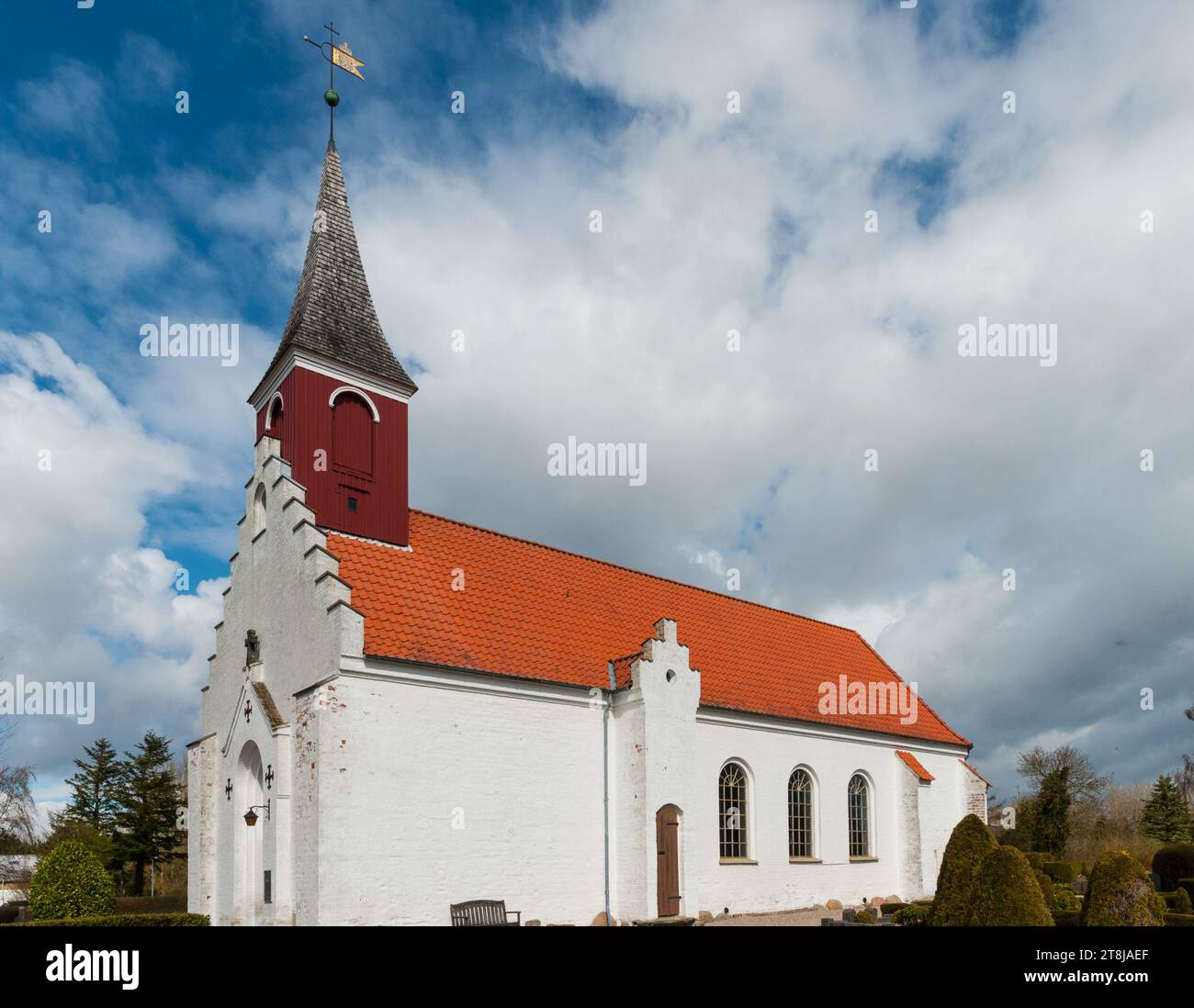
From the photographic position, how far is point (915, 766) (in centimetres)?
2672

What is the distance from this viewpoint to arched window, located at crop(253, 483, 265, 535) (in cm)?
2011

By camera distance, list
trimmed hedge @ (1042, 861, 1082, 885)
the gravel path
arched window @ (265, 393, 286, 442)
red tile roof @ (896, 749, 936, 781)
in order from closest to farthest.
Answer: the gravel path < arched window @ (265, 393, 286, 442) < red tile roof @ (896, 749, 936, 781) < trimmed hedge @ (1042, 861, 1082, 885)

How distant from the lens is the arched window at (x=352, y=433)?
2017 centimetres

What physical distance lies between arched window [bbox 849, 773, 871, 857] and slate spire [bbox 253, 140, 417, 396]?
16442 millimetres

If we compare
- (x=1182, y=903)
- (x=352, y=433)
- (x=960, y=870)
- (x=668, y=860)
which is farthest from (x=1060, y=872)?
(x=352, y=433)

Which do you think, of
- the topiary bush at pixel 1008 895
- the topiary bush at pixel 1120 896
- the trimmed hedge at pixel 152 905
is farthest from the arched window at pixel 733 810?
the trimmed hedge at pixel 152 905

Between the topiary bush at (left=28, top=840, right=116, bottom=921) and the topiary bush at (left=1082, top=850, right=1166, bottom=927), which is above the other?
the topiary bush at (left=1082, top=850, right=1166, bottom=927)

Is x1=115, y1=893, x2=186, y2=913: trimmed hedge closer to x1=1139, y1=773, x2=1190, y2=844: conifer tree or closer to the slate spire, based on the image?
the slate spire

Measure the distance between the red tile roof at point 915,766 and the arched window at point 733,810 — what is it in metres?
6.93

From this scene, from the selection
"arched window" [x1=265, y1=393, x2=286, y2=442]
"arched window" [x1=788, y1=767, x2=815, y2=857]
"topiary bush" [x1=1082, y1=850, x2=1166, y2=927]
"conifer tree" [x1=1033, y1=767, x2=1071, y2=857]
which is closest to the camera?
"topiary bush" [x1=1082, y1=850, x2=1166, y2=927]

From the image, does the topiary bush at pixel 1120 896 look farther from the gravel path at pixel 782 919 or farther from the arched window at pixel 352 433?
the arched window at pixel 352 433

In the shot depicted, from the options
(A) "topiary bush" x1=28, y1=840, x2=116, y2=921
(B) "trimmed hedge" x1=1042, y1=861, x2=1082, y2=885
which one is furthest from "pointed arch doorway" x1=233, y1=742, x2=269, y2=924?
(B) "trimmed hedge" x1=1042, y1=861, x2=1082, y2=885
